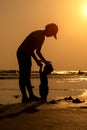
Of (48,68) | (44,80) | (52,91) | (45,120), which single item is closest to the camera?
(45,120)

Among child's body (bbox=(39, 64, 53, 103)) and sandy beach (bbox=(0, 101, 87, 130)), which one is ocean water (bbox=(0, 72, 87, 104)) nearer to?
child's body (bbox=(39, 64, 53, 103))

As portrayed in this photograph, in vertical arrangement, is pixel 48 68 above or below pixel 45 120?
above

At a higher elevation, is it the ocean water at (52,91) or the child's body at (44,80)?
the child's body at (44,80)

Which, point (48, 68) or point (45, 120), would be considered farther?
point (48, 68)

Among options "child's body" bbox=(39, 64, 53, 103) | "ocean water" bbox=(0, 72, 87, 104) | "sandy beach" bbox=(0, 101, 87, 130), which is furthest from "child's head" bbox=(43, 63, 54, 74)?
"sandy beach" bbox=(0, 101, 87, 130)

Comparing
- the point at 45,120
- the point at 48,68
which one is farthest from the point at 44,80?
the point at 45,120

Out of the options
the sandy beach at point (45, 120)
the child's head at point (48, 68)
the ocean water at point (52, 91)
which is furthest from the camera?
the ocean water at point (52, 91)

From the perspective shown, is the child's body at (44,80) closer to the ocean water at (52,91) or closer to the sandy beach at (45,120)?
the ocean water at (52,91)

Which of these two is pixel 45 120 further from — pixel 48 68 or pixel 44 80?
pixel 44 80

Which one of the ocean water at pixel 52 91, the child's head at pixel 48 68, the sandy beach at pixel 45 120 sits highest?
Answer: the child's head at pixel 48 68

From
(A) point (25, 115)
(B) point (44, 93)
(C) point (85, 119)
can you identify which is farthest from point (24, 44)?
(C) point (85, 119)

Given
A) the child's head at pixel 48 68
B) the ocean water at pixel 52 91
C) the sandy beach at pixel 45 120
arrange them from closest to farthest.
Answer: the sandy beach at pixel 45 120 < the child's head at pixel 48 68 < the ocean water at pixel 52 91

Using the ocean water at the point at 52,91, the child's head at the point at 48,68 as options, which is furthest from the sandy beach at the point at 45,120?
the ocean water at the point at 52,91

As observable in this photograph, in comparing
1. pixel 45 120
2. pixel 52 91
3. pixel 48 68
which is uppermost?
pixel 48 68
